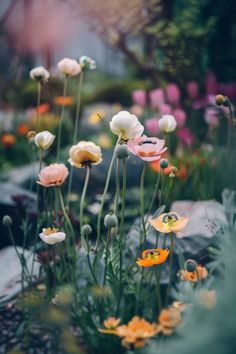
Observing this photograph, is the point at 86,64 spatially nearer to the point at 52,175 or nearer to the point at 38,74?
the point at 38,74

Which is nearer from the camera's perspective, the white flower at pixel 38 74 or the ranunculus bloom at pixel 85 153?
the ranunculus bloom at pixel 85 153

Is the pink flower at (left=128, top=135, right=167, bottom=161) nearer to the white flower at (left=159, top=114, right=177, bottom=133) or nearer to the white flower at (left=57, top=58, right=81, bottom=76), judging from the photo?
the white flower at (left=159, top=114, right=177, bottom=133)

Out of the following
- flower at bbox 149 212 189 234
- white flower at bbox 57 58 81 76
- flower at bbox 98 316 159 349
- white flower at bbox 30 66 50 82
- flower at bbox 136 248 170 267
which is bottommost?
flower at bbox 98 316 159 349

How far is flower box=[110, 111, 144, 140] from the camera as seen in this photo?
1319mm

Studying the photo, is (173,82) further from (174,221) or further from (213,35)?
(174,221)

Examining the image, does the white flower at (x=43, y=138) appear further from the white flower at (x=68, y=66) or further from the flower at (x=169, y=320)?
the flower at (x=169, y=320)

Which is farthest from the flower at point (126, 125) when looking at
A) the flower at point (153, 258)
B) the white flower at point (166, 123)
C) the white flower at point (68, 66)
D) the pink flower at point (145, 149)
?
the white flower at point (68, 66)

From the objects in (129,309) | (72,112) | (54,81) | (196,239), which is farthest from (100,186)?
(54,81)

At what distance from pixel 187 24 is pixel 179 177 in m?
1.67

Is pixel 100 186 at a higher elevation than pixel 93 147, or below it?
below

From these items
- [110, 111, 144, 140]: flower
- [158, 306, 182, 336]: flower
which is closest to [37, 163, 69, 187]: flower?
[110, 111, 144, 140]: flower

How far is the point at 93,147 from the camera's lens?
1.42 meters

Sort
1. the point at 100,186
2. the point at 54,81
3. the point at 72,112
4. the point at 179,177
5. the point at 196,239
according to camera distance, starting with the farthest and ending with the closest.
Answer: the point at 54,81 → the point at 72,112 → the point at 100,186 → the point at 179,177 → the point at 196,239

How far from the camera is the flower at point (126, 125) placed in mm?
1319
